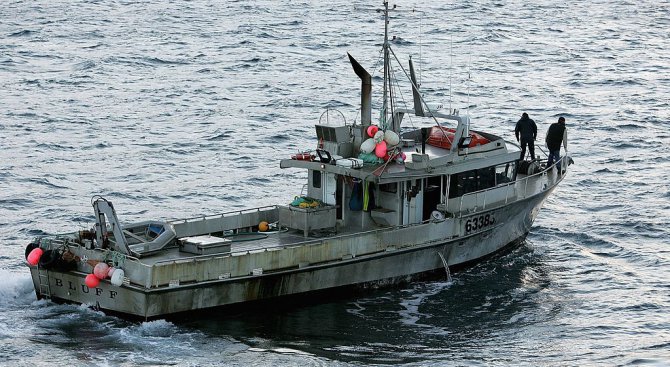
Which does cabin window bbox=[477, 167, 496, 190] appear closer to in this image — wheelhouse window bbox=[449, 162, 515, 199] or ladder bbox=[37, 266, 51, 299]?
wheelhouse window bbox=[449, 162, 515, 199]

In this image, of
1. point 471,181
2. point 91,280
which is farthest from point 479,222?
point 91,280

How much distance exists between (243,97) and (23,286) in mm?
28588

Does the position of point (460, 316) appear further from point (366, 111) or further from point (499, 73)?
point (499, 73)

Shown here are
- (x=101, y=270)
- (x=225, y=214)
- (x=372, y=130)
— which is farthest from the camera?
(x=225, y=214)

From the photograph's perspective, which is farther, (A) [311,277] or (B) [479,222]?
(B) [479,222]

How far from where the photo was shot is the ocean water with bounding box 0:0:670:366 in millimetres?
29156

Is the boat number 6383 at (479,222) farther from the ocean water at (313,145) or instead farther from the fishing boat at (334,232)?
the ocean water at (313,145)

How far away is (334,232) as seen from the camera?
32906 mm

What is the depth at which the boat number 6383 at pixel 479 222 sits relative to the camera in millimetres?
33781

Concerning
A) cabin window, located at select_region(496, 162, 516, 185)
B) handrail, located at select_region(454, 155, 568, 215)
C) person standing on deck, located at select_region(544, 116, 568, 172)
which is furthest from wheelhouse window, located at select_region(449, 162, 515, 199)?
person standing on deck, located at select_region(544, 116, 568, 172)

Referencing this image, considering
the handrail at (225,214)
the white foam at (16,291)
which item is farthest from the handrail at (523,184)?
the white foam at (16,291)

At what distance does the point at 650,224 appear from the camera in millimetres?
39375

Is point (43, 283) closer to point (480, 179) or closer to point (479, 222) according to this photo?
point (479, 222)

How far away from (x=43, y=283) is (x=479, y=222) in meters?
11.5
